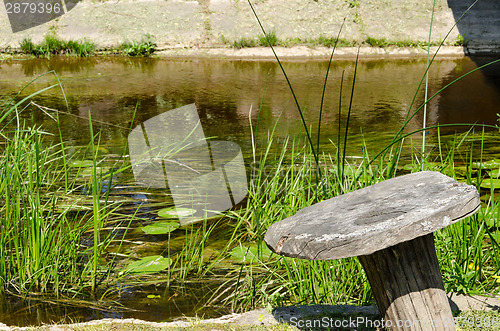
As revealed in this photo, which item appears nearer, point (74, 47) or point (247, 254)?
point (247, 254)

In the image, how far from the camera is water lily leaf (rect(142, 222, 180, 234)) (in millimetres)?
2498

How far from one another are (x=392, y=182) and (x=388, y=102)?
3.46 meters

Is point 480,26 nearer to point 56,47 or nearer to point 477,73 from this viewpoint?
point 477,73

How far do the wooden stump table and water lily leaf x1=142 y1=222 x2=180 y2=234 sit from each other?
43.5 inches

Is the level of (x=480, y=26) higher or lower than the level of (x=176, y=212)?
higher

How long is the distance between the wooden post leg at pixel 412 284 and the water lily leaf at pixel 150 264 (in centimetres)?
96

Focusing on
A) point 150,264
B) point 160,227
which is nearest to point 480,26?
point 160,227

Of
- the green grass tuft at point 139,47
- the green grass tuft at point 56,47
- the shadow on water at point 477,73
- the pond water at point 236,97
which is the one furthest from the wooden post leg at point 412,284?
the green grass tuft at point 56,47

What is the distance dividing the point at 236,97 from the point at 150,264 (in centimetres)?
313

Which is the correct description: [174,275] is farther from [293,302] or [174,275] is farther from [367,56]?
Result: [367,56]

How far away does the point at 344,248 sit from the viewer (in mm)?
1307

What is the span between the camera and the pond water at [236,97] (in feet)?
13.3

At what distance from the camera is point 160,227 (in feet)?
8.34

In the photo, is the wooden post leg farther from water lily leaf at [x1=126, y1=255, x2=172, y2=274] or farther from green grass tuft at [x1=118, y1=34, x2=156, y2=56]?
green grass tuft at [x1=118, y1=34, x2=156, y2=56]
